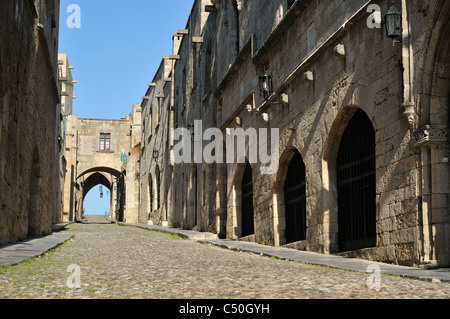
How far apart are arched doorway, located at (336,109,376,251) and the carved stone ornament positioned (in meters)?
1.78

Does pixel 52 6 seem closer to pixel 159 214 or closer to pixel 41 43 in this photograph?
pixel 41 43

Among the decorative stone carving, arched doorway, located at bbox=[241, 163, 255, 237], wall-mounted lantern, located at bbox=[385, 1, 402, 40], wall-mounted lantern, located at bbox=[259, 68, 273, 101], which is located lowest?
arched doorway, located at bbox=[241, 163, 255, 237]

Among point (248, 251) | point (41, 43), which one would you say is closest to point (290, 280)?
point (248, 251)

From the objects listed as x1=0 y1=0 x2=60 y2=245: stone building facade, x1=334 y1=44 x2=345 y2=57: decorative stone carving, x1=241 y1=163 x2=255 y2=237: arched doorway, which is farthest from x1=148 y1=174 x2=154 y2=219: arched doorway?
x1=334 y1=44 x2=345 y2=57: decorative stone carving

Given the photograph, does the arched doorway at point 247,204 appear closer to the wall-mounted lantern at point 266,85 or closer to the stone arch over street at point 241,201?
the stone arch over street at point 241,201

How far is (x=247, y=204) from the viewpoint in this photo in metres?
16.2

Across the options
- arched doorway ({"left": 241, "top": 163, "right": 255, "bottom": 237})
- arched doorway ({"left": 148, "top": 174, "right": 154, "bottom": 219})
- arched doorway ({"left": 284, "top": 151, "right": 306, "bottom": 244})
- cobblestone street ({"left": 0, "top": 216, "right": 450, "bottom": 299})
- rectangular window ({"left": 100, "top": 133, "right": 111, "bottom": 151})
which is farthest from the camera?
rectangular window ({"left": 100, "top": 133, "right": 111, "bottom": 151})

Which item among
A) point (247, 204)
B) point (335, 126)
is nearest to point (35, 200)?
point (247, 204)

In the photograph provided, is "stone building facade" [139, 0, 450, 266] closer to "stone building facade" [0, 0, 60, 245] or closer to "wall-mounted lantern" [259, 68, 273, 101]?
"wall-mounted lantern" [259, 68, 273, 101]

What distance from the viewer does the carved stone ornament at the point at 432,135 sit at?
23.4ft

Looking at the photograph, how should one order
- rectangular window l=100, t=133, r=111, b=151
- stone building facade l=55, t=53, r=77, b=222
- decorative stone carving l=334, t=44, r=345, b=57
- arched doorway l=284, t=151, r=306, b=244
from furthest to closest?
rectangular window l=100, t=133, r=111, b=151
stone building facade l=55, t=53, r=77, b=222
arched doorway l=284, t=151, r=306, b=244
decorative stone carving l=334, t=44, r=345, b=57

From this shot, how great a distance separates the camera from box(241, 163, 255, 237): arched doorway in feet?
51.8

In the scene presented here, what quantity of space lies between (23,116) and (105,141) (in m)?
35.2

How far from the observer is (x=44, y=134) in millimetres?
16844
